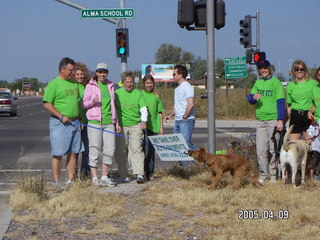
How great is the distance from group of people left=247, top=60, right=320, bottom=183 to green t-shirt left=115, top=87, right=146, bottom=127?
1.75 m

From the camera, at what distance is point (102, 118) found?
860 cm

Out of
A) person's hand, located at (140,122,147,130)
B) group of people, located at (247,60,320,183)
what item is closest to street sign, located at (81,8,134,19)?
person's hand, located at (140,122,147,130)

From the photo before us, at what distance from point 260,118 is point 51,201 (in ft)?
11.3

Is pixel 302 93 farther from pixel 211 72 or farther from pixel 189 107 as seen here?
pixel 189 107

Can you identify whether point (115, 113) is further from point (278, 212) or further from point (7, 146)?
point (7, 146)

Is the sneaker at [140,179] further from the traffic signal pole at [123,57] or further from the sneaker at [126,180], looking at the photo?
the traffic signal pole at [123,57]

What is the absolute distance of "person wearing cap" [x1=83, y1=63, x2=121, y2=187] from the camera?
8516mm

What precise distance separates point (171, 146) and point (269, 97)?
1671mm

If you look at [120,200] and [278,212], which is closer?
[278,212]

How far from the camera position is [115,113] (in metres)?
8.71

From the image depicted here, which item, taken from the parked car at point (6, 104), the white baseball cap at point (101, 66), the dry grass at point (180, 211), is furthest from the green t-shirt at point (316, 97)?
the parked car at point (6, 104)

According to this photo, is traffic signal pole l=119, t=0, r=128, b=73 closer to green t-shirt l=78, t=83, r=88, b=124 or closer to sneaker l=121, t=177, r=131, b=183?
green t-shirt l=78, t=83, r=88, b=124

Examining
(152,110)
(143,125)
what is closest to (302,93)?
(152,110)

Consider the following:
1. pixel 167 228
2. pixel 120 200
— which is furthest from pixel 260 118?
pixel 167 228
